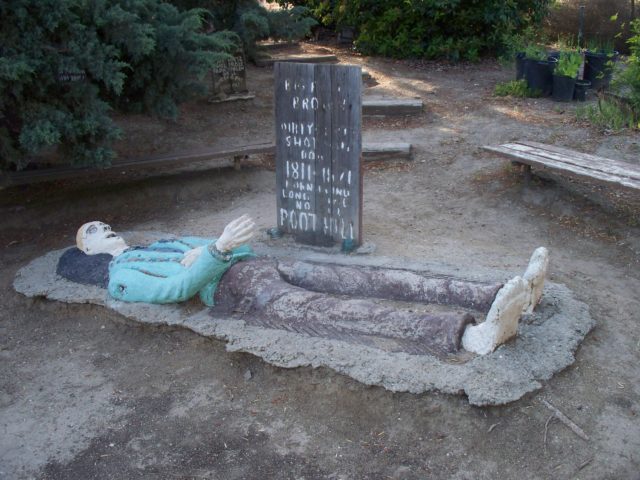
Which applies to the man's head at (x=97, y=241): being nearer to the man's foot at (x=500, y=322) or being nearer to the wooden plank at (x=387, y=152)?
the man's foot at (x=500, y=322)

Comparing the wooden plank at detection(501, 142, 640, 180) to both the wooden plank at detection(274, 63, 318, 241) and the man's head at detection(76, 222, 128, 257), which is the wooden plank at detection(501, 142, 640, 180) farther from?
the man's head at detection(76, 222, 128, 257)

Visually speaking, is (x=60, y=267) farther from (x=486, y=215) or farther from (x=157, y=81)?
(x=486, y=215)

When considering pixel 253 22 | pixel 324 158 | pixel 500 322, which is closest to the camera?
pixel 500 322

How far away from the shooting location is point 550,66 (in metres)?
9.85

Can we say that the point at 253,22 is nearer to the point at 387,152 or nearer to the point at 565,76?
the point at 387,152

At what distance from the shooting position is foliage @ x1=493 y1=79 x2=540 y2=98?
32.9 ft

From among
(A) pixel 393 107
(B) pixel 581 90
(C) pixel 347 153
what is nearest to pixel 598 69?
(B) pixel 581 90

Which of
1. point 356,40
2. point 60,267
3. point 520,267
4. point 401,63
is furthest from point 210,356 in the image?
point 356,40

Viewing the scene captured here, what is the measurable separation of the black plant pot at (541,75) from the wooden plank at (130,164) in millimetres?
4427

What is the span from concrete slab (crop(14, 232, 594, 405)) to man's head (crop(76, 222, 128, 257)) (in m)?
0.30

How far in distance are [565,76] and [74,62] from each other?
695cm

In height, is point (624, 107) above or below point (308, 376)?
above

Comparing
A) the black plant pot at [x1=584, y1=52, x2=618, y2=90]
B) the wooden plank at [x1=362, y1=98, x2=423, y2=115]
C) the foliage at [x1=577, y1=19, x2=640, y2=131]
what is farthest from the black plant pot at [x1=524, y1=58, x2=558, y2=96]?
the wooden plank at [x1=362, y1=98, x2=423, y2=115]

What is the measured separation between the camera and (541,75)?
988 centimetres
